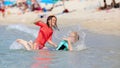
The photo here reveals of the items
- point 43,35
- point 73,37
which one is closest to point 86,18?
point 43,35

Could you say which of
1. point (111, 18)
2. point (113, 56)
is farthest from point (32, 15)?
point (113, 56)

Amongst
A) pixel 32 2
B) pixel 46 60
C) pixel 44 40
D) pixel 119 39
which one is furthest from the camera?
pixel 32 2

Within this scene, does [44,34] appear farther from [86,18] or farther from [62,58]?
[86,18]

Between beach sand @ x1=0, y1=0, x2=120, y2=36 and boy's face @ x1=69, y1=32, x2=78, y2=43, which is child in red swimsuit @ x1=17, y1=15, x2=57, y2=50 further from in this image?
beach sand @ x1=0, y1=0, x2=120, y2=36

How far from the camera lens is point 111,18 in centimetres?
1295

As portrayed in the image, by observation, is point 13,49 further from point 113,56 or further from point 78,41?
point 113,56

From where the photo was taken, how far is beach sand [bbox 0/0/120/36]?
12.4 metres

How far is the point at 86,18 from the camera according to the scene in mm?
13352

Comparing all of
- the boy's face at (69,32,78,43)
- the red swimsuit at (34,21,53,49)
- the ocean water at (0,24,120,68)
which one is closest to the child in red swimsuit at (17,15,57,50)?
the red swimsuit at (34,21,53,49)

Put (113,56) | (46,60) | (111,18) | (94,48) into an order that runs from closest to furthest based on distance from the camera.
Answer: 1. (46,60)
2. (113,56)
3. (94,48)
4. (111,18)

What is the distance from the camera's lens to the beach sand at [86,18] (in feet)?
40.8

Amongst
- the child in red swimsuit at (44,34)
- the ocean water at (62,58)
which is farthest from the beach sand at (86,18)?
the child in red swimsuit at (44,34)

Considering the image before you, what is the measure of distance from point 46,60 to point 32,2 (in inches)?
364

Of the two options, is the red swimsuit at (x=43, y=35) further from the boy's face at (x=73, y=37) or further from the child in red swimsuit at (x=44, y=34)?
the boy's face at (x=73, y=37)
